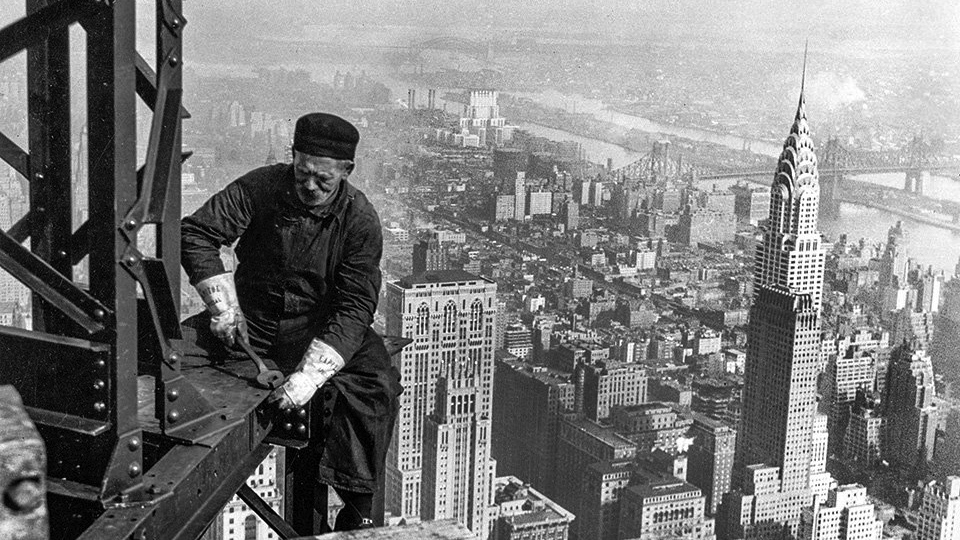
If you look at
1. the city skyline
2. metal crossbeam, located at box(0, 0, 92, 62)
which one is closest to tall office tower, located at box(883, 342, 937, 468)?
the city skyline

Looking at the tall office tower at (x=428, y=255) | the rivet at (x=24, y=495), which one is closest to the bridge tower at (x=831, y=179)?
the tall office tower at (x=428, y=255)

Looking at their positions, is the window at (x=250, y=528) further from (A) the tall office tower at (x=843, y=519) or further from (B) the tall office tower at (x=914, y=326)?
(B) the tall office tower at (x=914, y=326)

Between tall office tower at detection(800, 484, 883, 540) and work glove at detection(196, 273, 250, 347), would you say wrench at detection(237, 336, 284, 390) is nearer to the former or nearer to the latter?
Answer: work glove at detection(196, 273, 250, 347)

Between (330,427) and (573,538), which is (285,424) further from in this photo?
(573,538)

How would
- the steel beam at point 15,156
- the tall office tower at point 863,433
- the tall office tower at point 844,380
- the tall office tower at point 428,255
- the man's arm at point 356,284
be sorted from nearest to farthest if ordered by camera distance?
the steel beam at point 15,156
the man's arm at point 356,284
the tall office tower at point 428,255
the tall office tower at point 863,433
the tall office tower at point 844,380

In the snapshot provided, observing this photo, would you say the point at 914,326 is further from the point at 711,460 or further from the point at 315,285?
the point at 315,285

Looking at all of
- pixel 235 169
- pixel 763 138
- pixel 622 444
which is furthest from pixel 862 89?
pixel 235 169

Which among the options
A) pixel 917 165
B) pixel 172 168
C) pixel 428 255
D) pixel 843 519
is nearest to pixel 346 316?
pixel 172 168
